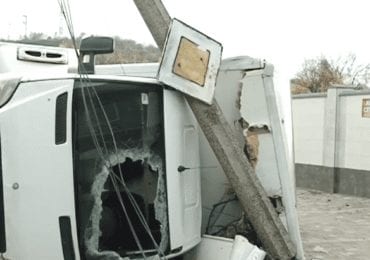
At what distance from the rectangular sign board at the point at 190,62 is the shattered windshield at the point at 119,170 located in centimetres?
16

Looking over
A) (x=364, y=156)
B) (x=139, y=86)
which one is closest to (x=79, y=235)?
(x=139, y=86)

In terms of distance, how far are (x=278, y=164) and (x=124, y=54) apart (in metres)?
1.86

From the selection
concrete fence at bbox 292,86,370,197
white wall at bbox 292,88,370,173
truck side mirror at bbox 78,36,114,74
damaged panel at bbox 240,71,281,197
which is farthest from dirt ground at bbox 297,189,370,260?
truck side mirror at bbox 78,36,114,74

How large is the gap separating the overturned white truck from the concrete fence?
8.06 metres

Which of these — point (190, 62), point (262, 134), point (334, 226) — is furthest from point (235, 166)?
point (334, 226)

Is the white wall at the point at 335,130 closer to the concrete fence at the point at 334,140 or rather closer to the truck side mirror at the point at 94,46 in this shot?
the concrete fence at the point at 334,140

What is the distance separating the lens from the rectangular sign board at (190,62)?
3.98 m

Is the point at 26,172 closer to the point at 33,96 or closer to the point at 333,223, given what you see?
the point at 33,96

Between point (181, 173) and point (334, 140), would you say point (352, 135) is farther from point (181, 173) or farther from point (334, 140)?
point (181, 173)

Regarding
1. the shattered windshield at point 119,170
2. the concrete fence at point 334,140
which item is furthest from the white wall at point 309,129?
the shattered windshield at point 119,170

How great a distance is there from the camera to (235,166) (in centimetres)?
419

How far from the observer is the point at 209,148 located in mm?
4555

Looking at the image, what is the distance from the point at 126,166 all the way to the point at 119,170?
0.07 m

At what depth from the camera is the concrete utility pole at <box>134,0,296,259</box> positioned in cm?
416
